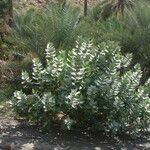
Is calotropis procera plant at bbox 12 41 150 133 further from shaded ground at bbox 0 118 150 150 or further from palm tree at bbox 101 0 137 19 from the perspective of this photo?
palm tree at bbox 101 0 137 19

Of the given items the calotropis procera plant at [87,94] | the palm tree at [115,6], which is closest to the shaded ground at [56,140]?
the calotropis procera plant at [87,94]

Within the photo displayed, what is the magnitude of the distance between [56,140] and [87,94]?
737mm

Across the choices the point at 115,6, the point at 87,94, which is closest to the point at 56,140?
the point at 87,94

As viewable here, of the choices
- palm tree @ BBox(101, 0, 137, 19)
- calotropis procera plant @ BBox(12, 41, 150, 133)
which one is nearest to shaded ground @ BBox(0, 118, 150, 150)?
calotropis procera plant @ BBox(12, 41, 150, 133)

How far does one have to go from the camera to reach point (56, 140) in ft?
21.9

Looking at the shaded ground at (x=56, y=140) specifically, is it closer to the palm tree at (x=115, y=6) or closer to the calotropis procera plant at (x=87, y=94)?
the calotropis procera plant at (x=87, y=94)

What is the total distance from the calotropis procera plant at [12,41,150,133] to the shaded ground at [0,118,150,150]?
0.17 meters

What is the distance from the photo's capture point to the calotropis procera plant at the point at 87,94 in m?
6.61

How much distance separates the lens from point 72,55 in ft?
22.5

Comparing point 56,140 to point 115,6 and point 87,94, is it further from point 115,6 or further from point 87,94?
point 115,6

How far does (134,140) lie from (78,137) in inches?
31.2

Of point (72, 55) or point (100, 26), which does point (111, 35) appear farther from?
point (72, 55)

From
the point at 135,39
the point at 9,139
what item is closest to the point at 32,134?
the point at 9,139

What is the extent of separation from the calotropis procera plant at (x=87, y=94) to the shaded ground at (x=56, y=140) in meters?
0.17
